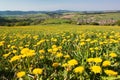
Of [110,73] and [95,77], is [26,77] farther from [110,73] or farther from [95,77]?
[110,73]

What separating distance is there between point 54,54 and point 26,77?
158 centimetres

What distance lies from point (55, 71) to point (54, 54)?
1.24 metres

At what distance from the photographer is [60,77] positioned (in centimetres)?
451

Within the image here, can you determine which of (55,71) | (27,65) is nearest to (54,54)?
(27,65)

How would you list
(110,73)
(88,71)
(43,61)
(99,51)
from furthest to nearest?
(99,51), (43,61), (88,71), (110,73)

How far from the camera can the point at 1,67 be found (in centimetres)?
578

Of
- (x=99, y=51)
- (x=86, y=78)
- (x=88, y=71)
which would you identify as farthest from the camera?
(x=99, y=51)

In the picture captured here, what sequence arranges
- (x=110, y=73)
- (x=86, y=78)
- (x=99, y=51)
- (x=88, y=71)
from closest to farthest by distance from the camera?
1. (x=110, y=73)
2. (x=86, y=78)
3. (x=88, y=71)
4. (x=99, y=51)

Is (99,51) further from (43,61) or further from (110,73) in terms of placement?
(110,73)

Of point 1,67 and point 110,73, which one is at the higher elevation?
point 110,73

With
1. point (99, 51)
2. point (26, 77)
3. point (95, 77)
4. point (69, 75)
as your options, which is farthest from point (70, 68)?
point (99, 51)

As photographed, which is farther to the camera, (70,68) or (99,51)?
(99,51)

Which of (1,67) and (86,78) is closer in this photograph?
(86,78)

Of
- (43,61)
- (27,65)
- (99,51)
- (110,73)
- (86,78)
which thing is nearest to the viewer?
(110,73)
